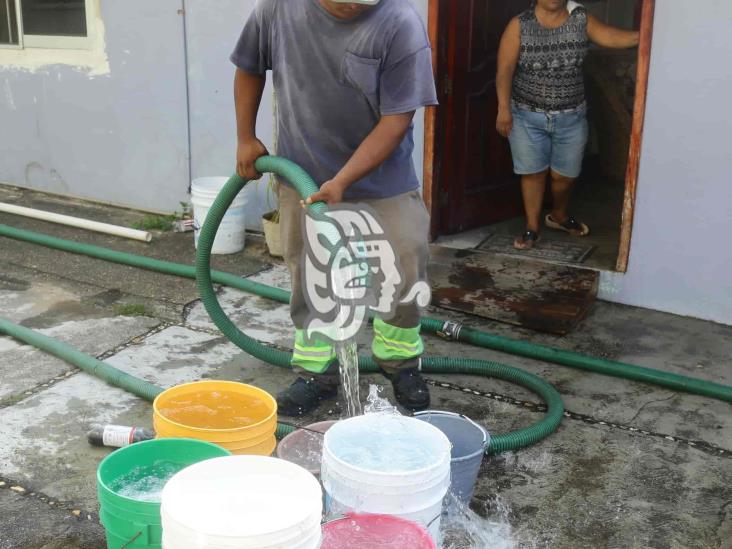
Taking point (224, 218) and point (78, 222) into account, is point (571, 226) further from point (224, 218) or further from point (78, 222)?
point (78, 222)

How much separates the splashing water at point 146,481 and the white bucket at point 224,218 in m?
3.22

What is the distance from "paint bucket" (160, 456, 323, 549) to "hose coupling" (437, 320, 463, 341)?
7.15 feet

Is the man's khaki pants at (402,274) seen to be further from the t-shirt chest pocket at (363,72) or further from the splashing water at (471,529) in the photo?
the splashing water at (471,529)

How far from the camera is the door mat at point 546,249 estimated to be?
5.20 meters

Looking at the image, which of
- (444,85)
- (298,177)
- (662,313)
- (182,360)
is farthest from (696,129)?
(182,360)

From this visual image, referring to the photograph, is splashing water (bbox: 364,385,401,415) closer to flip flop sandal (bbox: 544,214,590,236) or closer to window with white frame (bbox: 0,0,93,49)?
flip flop sandal (bbox: 544,214,590,236)

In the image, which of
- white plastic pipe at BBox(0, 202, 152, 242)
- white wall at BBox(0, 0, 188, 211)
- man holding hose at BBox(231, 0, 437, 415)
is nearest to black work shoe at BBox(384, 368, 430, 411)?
man holding hose at BBox(231, 0, 437, 415)

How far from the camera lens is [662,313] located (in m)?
4.57

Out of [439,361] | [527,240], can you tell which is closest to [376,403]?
[439,361]

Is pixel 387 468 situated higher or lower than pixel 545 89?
lower

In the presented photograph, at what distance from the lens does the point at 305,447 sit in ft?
9.48

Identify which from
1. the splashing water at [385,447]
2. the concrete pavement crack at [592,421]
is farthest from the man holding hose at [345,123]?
the splashing water at [385,447]

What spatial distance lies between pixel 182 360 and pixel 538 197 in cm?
262

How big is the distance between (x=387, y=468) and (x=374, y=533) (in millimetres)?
176
